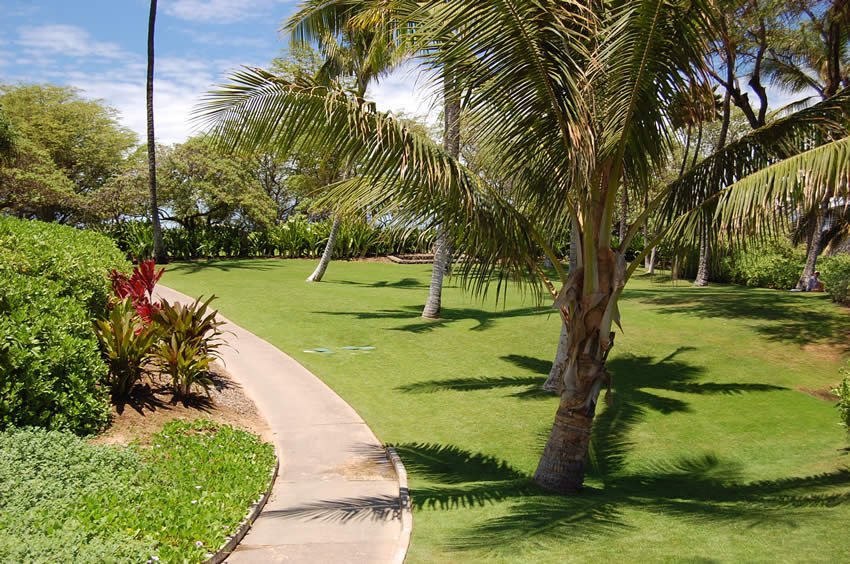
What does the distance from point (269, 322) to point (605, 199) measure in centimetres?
1079

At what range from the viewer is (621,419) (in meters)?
11.0

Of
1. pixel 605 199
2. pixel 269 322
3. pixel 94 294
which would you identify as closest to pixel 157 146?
pixel 269 322

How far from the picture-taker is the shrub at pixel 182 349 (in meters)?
9.41

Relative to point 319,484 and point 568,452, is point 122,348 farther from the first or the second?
point 568,452

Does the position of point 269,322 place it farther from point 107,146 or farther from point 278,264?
point 107,146

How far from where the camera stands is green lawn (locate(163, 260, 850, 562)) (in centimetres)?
607

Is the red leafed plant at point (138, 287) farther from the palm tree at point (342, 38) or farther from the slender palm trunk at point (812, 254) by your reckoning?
the slender palm trunk at point (812, 254)

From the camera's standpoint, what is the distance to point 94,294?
29.3 feet

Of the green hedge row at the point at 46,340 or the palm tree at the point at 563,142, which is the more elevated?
the palm tree at the point at 563,142

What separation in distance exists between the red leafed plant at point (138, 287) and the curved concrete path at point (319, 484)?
195cm

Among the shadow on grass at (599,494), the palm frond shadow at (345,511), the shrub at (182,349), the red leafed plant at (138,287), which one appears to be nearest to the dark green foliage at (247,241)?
the red leafed plant at (138,287)

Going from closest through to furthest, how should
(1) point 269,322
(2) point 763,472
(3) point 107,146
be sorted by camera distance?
(2) point 763,472 → (1) point 269,322 → (3) point 107,146

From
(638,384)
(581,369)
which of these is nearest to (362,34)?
(638,384)

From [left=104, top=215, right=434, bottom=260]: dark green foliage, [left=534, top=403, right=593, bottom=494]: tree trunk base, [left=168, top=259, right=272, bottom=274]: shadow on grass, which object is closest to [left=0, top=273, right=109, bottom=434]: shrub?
[left=534, top=403, right=593, bottom=494]: tree trunk base
